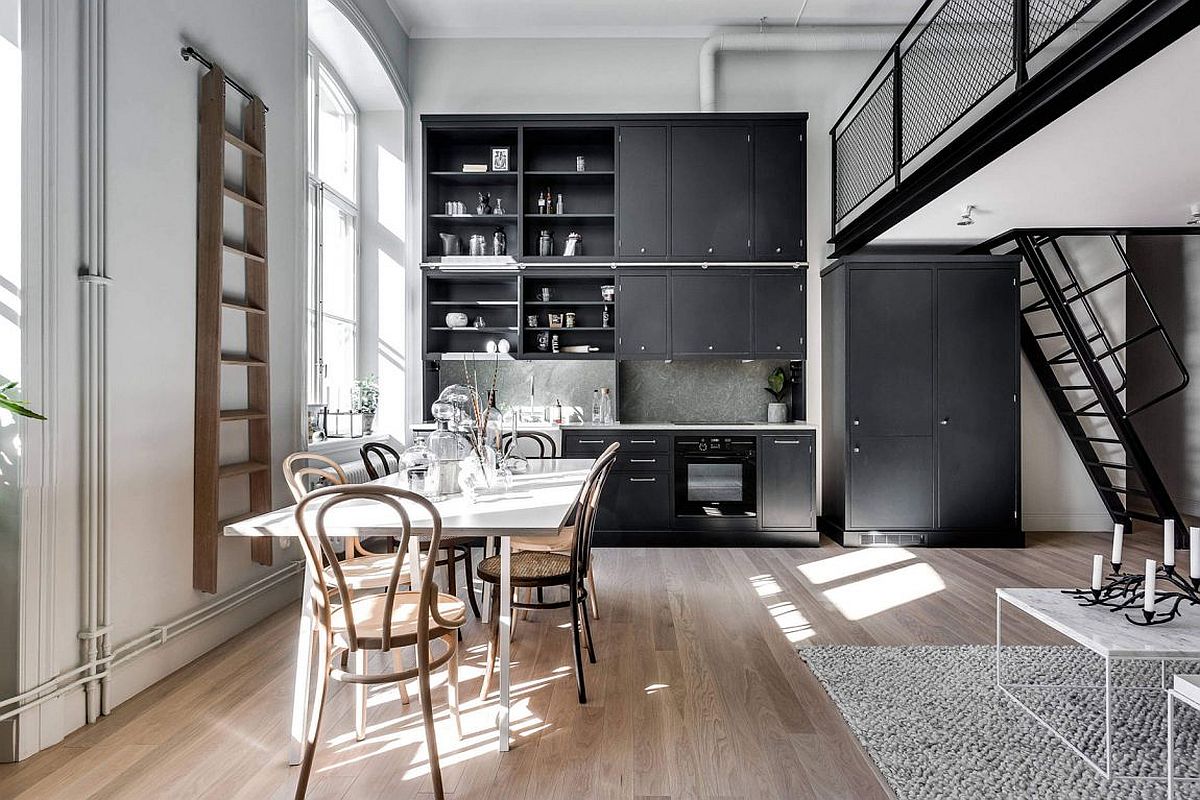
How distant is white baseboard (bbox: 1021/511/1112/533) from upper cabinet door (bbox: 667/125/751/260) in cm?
349

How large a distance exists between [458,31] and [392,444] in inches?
146

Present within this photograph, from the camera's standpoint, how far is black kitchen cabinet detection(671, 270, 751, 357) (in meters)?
5.61

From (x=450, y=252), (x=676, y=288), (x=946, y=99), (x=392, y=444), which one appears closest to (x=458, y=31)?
(x=450, y=252)

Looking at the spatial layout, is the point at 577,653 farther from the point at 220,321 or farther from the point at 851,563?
the point at 851,563

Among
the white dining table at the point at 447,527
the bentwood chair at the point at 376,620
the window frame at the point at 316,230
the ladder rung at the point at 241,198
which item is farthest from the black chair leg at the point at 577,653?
the window frame at the point at 316,230

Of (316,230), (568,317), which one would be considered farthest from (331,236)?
(568,317)

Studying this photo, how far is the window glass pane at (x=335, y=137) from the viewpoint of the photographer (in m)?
5.21

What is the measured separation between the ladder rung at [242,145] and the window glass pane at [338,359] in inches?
72.3

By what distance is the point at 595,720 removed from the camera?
2.48 metres

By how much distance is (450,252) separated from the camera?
5723 mm

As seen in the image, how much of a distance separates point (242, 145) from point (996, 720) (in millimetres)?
4095

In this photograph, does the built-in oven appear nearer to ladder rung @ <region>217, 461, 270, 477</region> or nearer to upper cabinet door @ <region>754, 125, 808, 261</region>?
upper cabinet door @ <region>754, 125, 808, 261</region>

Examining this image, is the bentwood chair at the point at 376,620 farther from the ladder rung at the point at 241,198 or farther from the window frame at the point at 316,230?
the window frame at the point at 316,230

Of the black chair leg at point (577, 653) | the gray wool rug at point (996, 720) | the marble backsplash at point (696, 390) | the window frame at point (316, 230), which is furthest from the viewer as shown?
the marble backsplash at point (696, 390)
